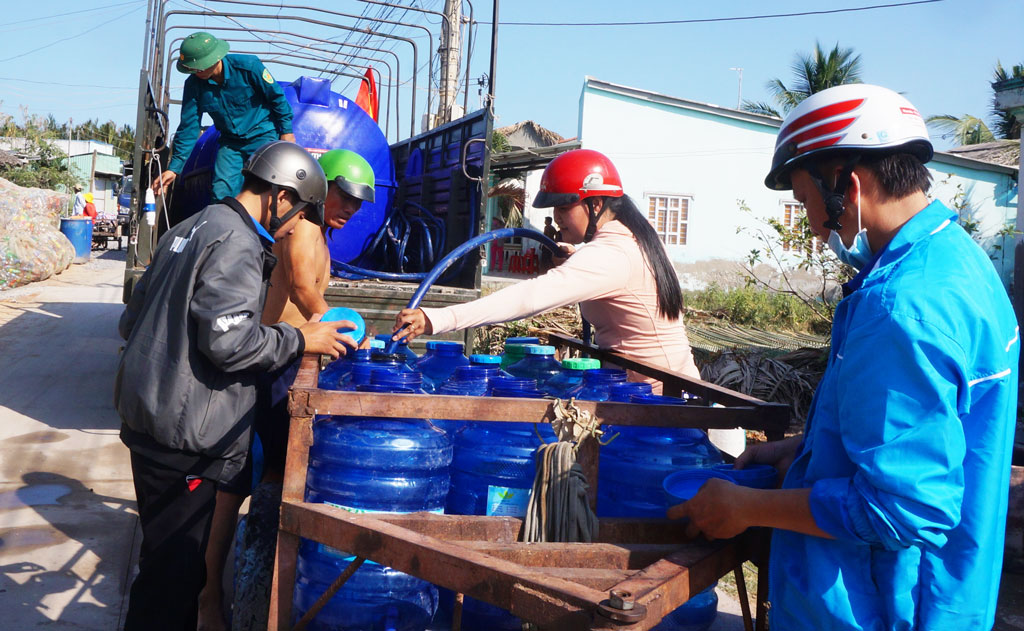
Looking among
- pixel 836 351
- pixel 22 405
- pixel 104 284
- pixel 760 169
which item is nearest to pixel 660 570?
pixel 836 351

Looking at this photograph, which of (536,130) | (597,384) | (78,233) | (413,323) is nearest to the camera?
(413,323)

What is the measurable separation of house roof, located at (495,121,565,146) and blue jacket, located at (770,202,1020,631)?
29176 mm

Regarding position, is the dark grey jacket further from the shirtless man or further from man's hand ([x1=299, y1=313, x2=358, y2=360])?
the shirtless man

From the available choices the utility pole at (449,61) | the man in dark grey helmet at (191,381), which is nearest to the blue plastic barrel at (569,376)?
the man in dark grey helmet at (191,381)

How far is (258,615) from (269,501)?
398 millimetres

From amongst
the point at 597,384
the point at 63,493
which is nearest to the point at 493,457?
the point at 597,384

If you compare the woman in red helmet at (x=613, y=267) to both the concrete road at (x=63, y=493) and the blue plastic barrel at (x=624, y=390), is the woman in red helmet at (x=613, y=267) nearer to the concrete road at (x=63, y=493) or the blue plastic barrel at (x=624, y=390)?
the blue plastic barrel at (x=624, y=390)

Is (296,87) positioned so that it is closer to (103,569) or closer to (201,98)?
(201,98)

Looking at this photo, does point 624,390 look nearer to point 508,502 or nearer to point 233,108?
point 508,502

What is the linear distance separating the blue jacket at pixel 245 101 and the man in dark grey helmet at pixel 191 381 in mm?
4004

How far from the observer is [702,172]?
71.7 ft

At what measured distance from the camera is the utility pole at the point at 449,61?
15.3 meters

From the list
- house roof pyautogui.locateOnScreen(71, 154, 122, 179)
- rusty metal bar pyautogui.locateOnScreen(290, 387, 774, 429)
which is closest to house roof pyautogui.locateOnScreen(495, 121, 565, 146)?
rusty metal bar pyautogui.locateOnScreen(290, 387, 774, 429)

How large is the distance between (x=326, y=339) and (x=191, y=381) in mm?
496
